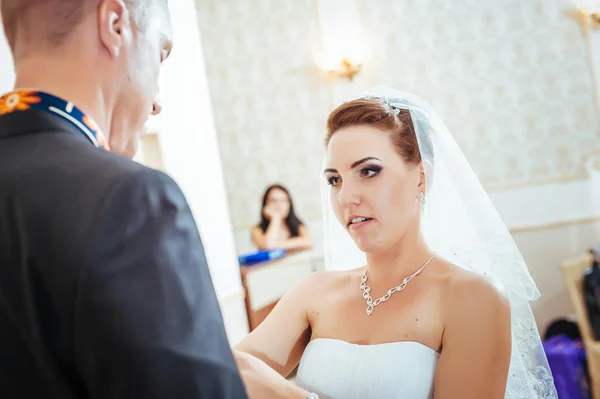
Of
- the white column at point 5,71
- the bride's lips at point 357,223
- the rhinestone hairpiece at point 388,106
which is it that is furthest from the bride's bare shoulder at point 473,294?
the white column at point 5,71

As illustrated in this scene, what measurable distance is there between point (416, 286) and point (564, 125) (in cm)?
431

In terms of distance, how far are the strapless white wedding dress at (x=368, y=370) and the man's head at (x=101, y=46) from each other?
0.85 meters

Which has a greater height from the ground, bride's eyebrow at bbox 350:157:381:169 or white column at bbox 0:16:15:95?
white column at bbox 0:16:15:95

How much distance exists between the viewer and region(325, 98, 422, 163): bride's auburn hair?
156 centimetres

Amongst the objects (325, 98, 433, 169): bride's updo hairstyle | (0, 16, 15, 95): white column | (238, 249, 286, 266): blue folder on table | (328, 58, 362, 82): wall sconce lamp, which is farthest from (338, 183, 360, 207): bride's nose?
(328, 58, 362, 82): wall sconce lamp

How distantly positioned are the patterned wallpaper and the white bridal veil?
150 inches

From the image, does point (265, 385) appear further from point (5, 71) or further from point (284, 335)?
point (5, 71)

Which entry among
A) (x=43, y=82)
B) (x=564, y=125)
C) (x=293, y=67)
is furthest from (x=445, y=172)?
(x=293, y=67)

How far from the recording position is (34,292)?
652 mm

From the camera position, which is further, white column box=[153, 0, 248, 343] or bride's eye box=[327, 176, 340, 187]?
white column box=[153, 0, 248, 343]

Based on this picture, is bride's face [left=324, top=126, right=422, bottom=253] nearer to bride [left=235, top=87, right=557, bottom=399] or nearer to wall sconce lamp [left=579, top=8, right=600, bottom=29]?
bride [left=235, top=87, right=557, bottom=399]

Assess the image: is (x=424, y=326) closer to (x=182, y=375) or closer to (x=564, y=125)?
(x=182, y=375)

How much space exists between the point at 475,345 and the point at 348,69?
178 inches

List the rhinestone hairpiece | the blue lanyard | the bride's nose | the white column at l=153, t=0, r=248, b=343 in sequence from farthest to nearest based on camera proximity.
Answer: the white column at l=153, t=0, r=248, b=343, the rhinestone hairpiece, the bride's nose, the blue lanyard
